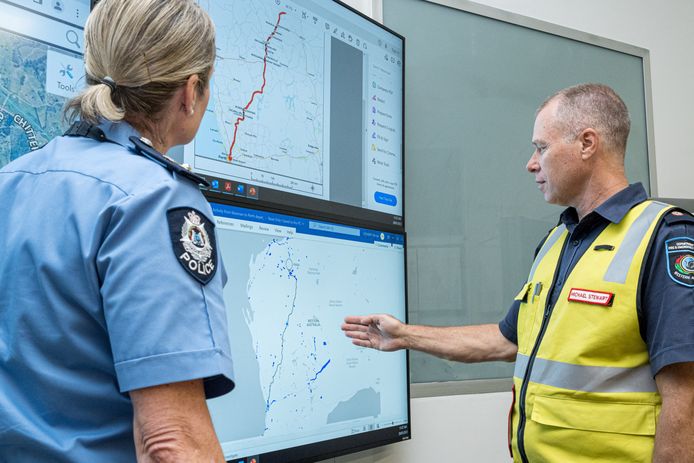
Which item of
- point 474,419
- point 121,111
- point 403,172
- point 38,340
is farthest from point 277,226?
point 474,419

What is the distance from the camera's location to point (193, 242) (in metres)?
0.77

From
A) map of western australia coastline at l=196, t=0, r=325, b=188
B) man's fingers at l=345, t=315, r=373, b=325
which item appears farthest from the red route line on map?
man's fingers at l=345, t=315, r=373, b=325

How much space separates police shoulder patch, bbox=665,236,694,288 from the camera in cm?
Answer: 148

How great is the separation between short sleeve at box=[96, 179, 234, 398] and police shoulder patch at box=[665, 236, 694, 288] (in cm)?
112

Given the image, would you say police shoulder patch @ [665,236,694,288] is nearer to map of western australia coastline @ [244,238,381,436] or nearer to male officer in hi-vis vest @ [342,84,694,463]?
male officer in hi-vis vest @ [342,84,694,463]

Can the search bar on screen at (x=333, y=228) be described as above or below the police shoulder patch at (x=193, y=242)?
above

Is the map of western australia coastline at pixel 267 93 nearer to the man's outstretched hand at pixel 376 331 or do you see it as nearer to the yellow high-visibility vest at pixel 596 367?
the man's outstretched hand at pixel 376 331

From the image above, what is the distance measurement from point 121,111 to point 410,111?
1686 mm

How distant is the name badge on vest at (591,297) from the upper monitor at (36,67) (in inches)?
47.3

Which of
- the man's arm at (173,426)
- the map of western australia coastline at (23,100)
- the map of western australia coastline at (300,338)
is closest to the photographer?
the man's arm at (173,426)

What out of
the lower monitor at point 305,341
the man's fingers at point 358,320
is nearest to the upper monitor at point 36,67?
the lower monitor at point 305,341

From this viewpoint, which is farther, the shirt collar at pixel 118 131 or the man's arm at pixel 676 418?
the man's arm at pixel 676 418

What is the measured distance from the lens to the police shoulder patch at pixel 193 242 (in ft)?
2.47

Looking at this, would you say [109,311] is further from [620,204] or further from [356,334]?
[620,204]
